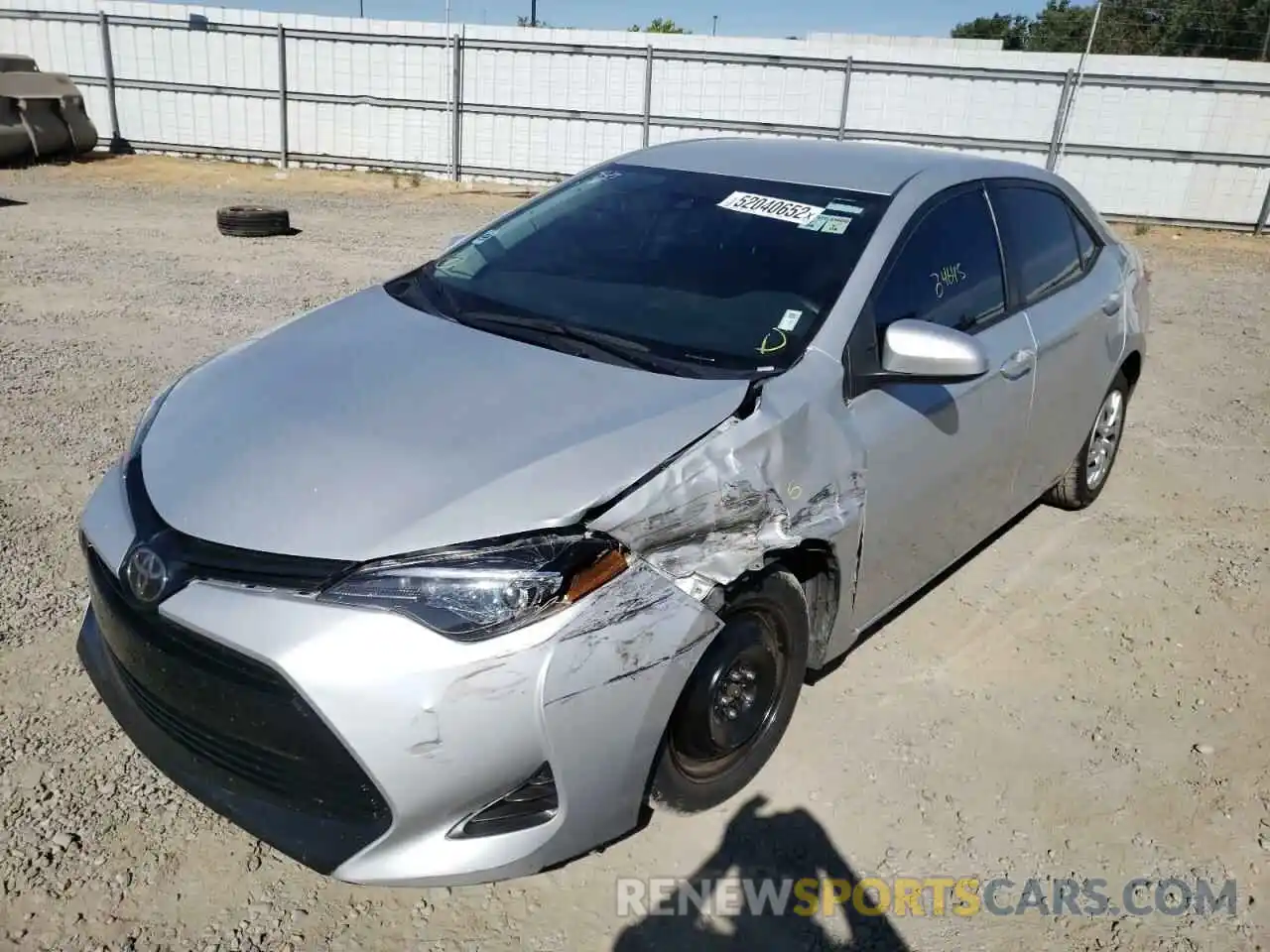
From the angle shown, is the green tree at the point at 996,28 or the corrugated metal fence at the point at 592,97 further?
the green tree at the point at 996,28

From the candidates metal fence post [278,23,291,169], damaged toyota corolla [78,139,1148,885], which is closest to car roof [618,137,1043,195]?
damaged toyota corolla [78,139,1148,885]

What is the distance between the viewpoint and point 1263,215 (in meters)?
15.5

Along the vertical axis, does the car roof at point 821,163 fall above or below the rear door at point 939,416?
above

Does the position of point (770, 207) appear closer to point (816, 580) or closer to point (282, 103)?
point (816, 580)

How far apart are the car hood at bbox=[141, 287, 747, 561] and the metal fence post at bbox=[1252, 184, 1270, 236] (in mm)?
16337

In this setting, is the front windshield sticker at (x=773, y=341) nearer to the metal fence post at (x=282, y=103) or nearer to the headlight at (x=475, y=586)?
the headlight at (x=475, y=586)

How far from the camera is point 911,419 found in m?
2.99

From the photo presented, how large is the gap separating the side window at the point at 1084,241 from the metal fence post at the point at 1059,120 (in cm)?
1222

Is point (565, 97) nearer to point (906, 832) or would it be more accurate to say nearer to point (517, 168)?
point (517, 168)

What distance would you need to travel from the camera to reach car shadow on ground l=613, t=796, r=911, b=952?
7.77ft

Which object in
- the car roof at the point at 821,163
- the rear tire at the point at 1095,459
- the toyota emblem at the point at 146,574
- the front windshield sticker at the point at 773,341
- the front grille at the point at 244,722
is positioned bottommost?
the rear tire at the point at 1095,459

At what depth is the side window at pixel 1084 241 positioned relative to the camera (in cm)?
439

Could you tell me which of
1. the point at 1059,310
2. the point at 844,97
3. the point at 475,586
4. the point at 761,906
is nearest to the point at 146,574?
the point at 475,586

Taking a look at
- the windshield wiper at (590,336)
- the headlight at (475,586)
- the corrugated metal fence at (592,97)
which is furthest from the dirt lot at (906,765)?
the corrugated metal fence at (592,97)
